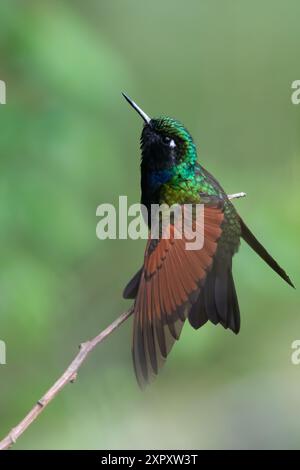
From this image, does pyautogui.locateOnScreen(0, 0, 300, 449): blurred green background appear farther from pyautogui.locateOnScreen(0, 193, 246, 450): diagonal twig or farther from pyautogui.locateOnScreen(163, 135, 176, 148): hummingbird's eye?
pyautogui.locateOnScreen(0, 193, 246, 450): diagonal twig

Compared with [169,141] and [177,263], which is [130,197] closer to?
[169,141]

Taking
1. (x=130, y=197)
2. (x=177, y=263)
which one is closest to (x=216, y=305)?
(x=177, y=263)

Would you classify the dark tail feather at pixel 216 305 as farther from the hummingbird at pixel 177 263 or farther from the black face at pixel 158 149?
the black face at pixel 158 149

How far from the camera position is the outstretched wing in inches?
82.7

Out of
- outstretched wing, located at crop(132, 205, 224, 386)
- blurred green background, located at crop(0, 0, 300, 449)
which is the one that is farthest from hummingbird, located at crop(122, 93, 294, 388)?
blurred green background, located at crop(0, 0, 300, 449)

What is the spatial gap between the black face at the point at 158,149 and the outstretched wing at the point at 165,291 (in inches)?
17.6

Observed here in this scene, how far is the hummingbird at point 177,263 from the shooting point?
219cm

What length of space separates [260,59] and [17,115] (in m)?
3.10

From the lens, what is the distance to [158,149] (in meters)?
2.99

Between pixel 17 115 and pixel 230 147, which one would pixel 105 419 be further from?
pixel 230 147

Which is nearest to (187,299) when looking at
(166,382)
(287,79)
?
(166,382)

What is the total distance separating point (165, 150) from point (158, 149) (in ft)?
0.09

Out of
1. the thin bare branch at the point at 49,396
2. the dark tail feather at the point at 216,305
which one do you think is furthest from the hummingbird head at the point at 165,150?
the thin bare branch at the point at 49,396

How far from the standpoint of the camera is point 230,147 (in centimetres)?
521
